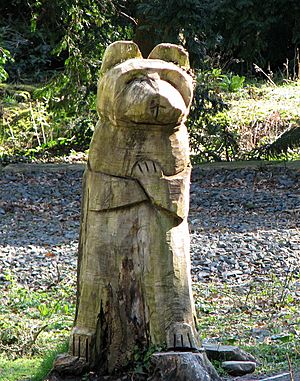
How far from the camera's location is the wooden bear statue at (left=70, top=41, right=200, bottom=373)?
476 centimetres

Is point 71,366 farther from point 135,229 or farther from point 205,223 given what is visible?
point 205,223

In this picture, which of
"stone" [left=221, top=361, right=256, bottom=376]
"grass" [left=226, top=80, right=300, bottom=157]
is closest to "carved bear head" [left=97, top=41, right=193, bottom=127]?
"stone" [left=221, top=361, right=256, bottom=376]

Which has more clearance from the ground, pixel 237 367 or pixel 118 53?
pixel 118 53

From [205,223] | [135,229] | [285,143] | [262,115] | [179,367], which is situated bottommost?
[179,367]

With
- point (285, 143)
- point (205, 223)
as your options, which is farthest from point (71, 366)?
point (285, 143)

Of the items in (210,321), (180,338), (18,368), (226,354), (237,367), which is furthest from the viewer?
(210,321)

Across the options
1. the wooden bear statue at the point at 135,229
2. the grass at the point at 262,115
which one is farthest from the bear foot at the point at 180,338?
the grass at the point at 262,115

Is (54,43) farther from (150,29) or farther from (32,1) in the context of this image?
(150,29)

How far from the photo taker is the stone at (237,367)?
5.15m

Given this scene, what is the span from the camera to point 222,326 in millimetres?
6742

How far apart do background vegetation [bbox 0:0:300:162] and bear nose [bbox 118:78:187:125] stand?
805cm

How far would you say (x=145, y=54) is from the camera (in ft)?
47.3

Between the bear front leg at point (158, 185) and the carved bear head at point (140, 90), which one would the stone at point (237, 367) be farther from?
the carved bear head at point (140, 90)

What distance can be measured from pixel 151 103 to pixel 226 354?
1.68 meters
